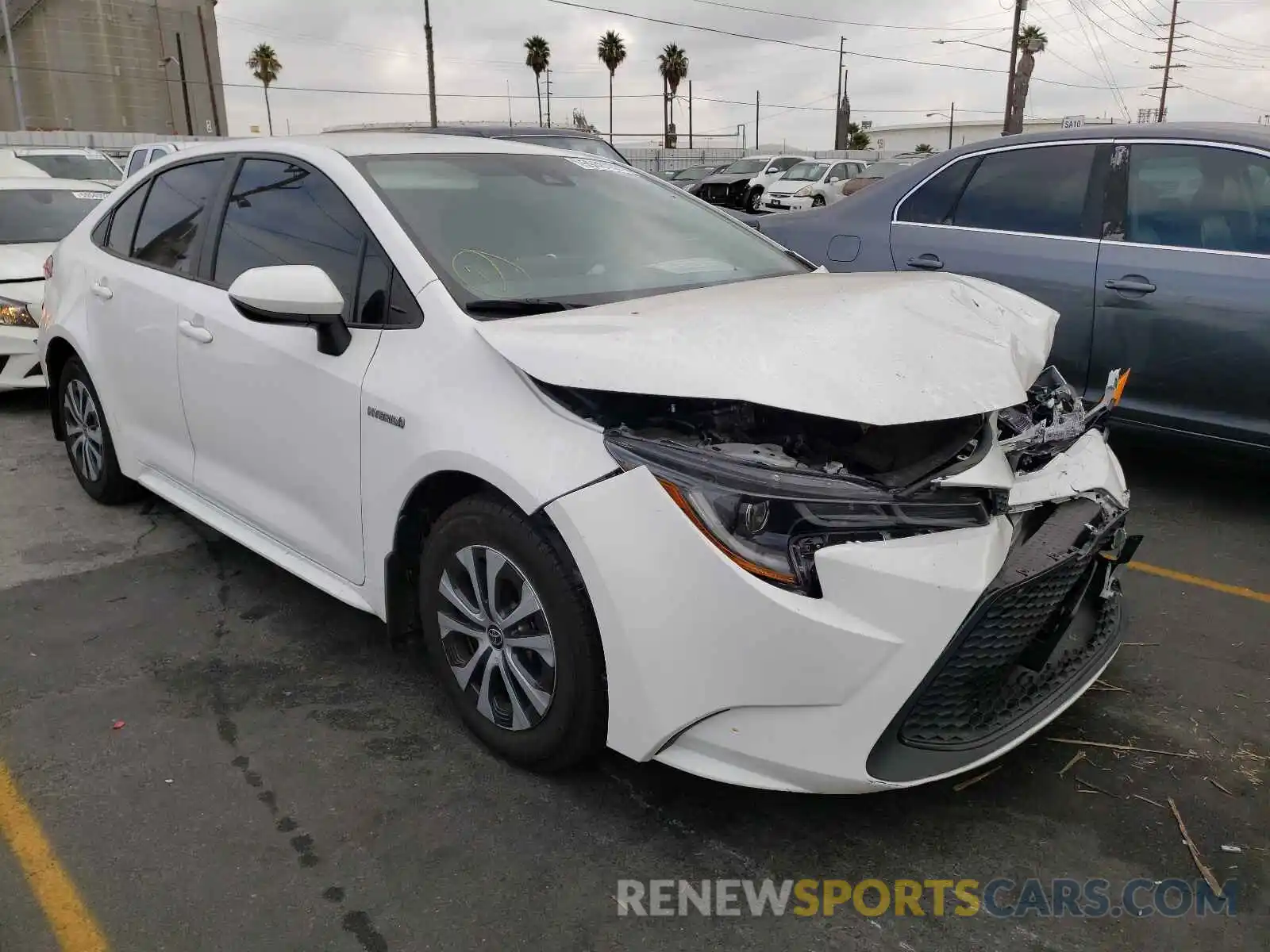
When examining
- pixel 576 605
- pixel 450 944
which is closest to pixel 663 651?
pixel 576 605

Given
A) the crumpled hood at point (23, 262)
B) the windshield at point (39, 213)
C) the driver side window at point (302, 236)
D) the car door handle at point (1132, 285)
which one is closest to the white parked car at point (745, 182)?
the windshield at point (39, 213)

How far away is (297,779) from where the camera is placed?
102 inches

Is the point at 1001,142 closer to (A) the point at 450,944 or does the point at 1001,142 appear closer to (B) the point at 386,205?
(B) the point at 386,205

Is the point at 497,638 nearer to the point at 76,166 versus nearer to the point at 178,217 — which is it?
the point at 178,217

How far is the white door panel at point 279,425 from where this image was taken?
9.32 feet

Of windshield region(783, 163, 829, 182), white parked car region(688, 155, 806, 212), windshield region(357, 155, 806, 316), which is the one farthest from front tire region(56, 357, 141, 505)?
windshield region(783, 163, 829, 182)

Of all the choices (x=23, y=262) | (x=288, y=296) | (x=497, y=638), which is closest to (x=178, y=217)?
(x=288, y=296)

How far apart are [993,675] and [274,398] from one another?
7.20 ft

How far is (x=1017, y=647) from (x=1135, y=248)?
300cm

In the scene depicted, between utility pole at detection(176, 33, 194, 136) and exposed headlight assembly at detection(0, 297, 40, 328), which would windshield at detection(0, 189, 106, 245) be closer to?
exposed headlight assembly at detection(0, 297, 40, 328)

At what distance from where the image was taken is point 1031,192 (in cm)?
488

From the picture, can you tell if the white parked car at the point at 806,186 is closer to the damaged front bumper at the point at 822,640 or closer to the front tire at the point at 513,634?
the front tire at the point at 513,634

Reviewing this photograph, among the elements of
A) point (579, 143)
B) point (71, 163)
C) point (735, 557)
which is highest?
point (579, 143)

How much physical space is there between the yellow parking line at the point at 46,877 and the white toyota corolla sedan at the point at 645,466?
37.7 inches
